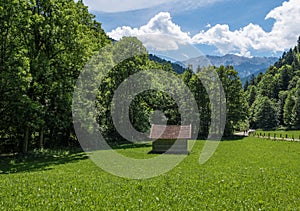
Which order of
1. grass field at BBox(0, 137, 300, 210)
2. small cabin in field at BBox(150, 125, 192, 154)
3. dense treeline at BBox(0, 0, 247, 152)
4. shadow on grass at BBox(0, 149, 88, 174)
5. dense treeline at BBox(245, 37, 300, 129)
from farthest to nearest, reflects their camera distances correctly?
dense treeline at BBox(245, 37, 300, 129)
small cabin in field at BBox(150, 125, 192, 154)
dense treeline at BBox(0, 0, 247, 152)
shadow on grass at BBox(0, 149, 88, 174)
grass field at BBox(0, 137, 300, 210)

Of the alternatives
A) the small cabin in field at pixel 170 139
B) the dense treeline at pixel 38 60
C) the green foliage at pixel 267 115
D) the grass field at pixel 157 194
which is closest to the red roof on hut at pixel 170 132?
the small cabin in field at pixel 170 139

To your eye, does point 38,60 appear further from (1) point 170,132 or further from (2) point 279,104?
(2) point 279,104

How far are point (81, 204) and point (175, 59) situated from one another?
64.6ft

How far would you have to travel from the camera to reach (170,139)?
39.3m

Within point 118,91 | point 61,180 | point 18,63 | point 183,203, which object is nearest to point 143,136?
point 118,91

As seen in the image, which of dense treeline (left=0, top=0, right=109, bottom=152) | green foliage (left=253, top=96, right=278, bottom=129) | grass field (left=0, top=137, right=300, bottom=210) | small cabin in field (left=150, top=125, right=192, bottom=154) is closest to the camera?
Result: grass field (left=0, top=137, right=300, bottom=210)

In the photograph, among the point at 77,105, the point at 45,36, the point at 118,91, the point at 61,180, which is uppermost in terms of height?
the point at 45,36

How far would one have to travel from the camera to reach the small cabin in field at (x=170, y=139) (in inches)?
1517

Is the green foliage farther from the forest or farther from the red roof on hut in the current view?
the red roof on hut

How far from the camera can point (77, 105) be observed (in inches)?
1298

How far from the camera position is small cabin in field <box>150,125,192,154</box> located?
38531mm

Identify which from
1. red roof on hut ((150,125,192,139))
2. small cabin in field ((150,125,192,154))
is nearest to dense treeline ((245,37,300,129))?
red roof on hut ((150,125,192,139))

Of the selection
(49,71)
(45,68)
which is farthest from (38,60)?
(49,71)

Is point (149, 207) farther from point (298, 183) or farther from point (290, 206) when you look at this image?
point (298, 183)
